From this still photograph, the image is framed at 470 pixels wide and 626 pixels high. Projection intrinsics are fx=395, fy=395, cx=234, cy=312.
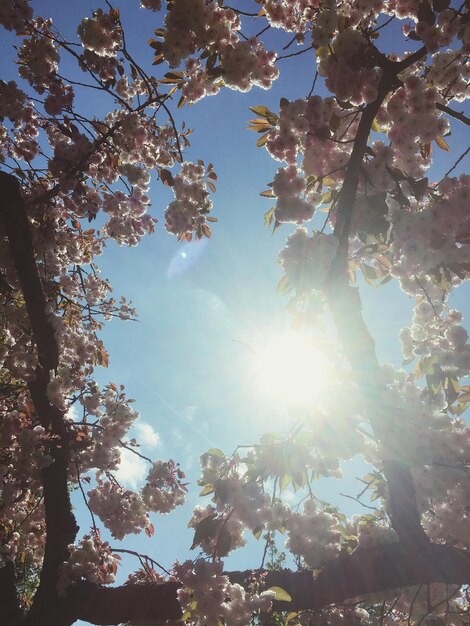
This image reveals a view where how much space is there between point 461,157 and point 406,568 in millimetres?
2762

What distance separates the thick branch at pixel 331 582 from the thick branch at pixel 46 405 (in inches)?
21.5

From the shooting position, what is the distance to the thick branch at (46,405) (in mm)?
3693

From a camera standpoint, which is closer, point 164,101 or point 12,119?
point 164,101

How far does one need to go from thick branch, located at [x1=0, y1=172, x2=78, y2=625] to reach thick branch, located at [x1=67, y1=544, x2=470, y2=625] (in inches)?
21.5

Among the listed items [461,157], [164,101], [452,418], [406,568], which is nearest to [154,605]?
[406,568]

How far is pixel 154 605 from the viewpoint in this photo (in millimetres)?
3088

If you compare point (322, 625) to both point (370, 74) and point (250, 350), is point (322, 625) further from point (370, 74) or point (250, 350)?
point (370, 74)

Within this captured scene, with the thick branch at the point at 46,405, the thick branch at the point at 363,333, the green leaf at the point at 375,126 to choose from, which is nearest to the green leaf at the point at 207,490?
the thick branch at the point at 363,333

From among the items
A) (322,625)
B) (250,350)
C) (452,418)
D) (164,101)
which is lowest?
(322,625)

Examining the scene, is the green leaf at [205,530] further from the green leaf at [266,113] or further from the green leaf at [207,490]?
the green leaf at [266,113]

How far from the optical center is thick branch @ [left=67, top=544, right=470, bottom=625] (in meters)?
2.64

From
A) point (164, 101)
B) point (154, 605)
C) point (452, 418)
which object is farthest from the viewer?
point (164, 101)

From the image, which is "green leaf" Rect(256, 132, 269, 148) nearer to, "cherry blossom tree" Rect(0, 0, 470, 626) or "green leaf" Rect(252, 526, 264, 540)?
"cherry blossom tree" Rect(0, 0, 470, 626)

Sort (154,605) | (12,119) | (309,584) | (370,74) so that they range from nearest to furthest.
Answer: (370,74)
(309,584)
(154,605)
(12,119)
